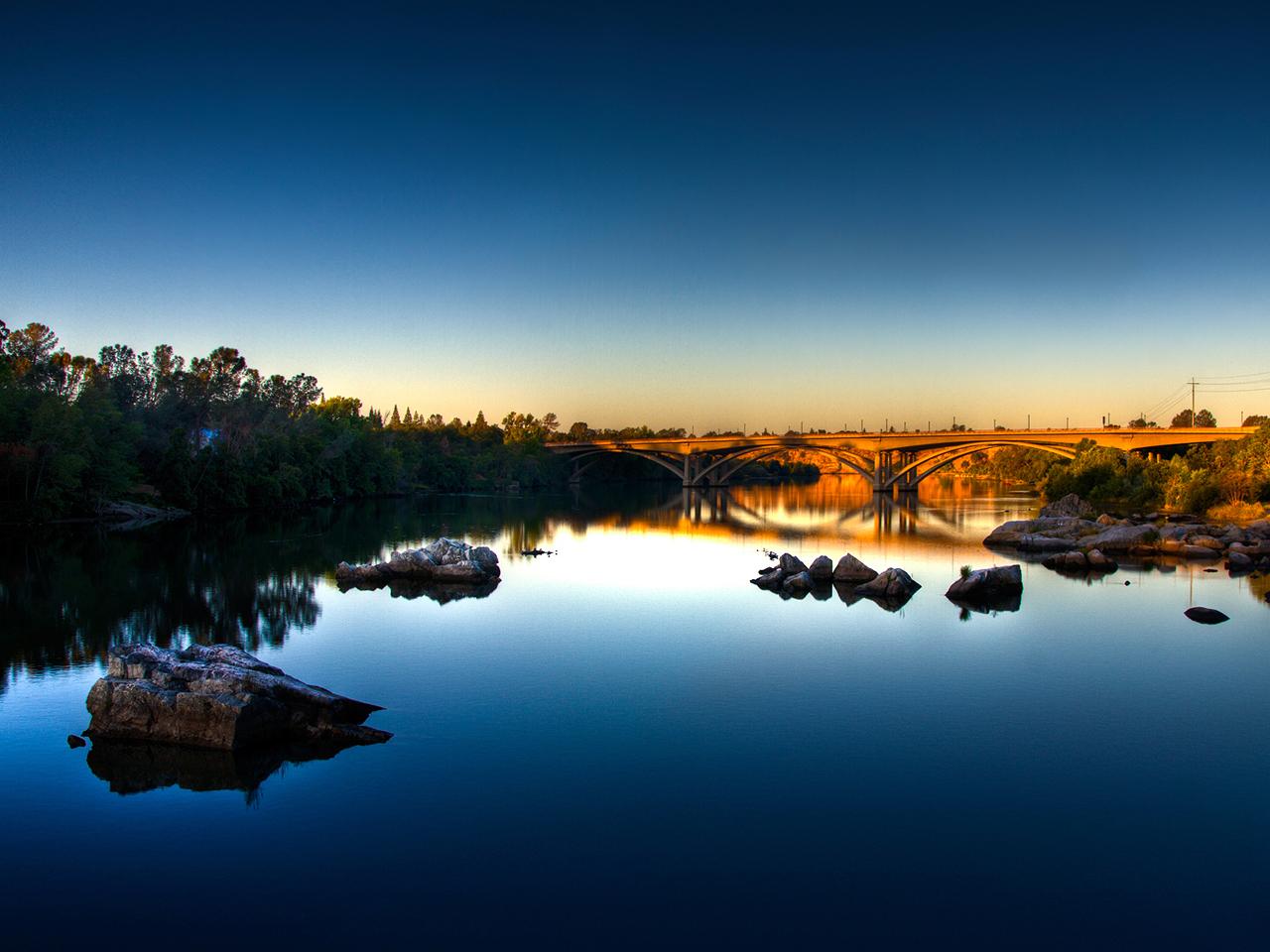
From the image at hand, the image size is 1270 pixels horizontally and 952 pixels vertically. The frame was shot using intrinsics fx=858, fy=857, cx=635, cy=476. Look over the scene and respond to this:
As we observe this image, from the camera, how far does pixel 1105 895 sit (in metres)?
8.80

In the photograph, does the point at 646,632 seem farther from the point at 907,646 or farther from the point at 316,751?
the point at 316,751

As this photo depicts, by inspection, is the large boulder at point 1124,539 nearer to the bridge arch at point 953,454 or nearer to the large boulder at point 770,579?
the large boulder at point 770,579

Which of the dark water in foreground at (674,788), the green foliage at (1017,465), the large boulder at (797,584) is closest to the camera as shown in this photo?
the dark water in foreground at (674,788)

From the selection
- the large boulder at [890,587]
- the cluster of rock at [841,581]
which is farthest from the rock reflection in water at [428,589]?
the large boulder at [890,587]

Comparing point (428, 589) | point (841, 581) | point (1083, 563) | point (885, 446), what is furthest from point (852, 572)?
point (885, 446)

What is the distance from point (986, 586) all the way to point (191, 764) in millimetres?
22199

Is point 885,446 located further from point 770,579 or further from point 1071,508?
point 770,579

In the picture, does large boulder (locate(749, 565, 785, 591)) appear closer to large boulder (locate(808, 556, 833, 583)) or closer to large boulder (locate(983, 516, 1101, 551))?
large boulder (locate(808, 556, 833, 583))

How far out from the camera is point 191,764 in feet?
39.2

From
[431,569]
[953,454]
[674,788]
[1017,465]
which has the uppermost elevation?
[953,454]

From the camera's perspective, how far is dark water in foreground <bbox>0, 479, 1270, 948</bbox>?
849 centimetres

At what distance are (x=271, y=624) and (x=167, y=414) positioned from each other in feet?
147

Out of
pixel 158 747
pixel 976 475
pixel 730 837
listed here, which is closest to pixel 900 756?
pixel 730 837

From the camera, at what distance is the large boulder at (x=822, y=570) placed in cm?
2877
